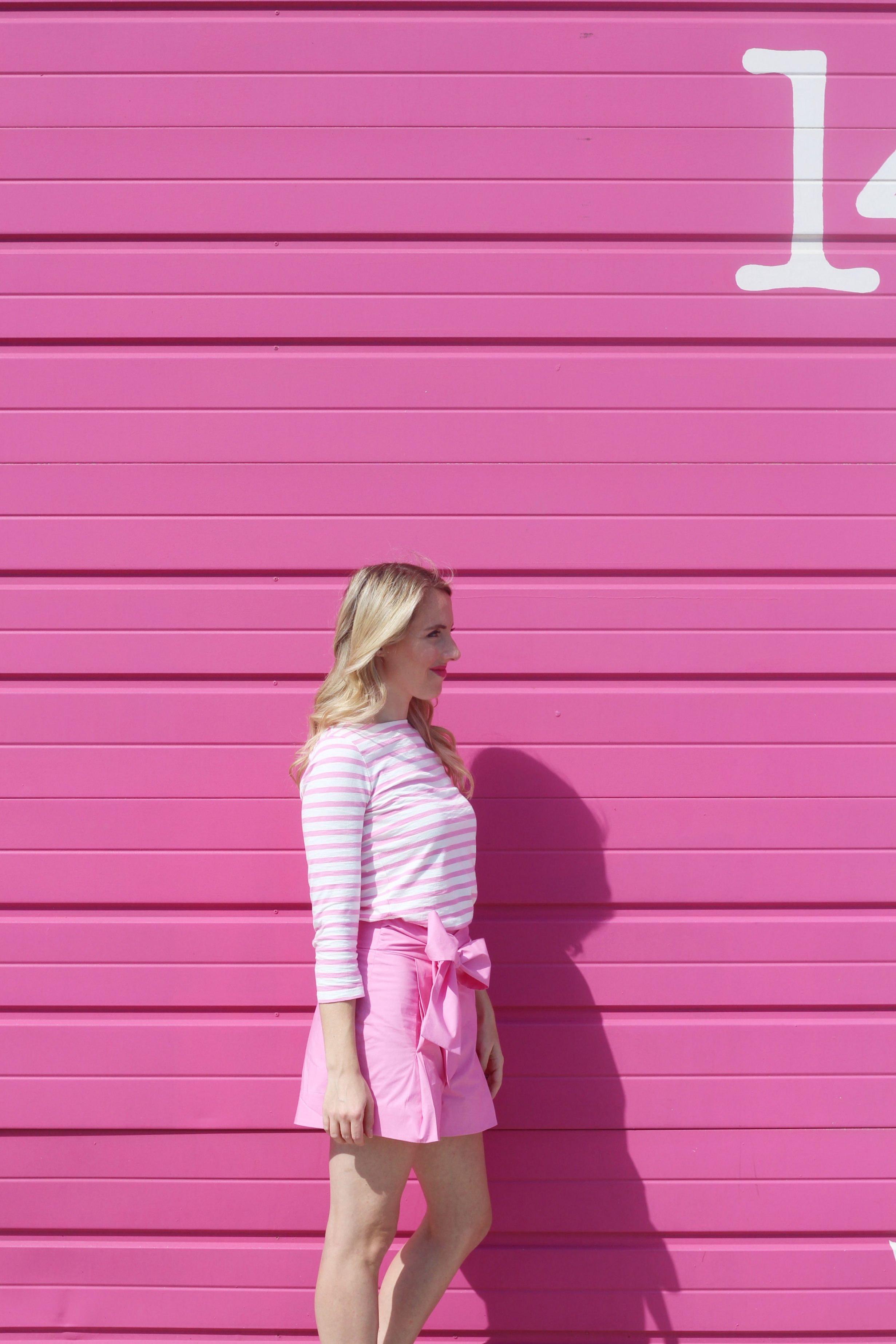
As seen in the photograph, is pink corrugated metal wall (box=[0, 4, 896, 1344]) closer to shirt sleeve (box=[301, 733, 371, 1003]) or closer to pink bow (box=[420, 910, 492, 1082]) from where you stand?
pink bow (box=[420, 910, 492, 1082])

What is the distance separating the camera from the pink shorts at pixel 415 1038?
1785 mm

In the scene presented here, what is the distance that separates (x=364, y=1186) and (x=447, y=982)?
42 centimetres

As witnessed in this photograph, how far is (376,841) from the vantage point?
1871 mm

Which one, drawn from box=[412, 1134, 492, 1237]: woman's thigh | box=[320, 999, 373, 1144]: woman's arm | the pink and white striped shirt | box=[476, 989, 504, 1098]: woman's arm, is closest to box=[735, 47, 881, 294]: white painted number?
the pink and white striped shirt

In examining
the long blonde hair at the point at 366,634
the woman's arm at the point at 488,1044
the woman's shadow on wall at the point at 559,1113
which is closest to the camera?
the long blonde hair at the point at 366,634

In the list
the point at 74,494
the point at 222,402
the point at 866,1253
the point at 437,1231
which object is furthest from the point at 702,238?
the point at 866,1253

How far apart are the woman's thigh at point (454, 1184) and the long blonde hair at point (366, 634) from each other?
748 mm

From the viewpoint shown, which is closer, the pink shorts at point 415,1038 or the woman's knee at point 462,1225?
the pink shorts at point 415,1038

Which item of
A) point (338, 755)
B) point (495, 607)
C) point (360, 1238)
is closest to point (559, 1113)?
point (360, 1238)

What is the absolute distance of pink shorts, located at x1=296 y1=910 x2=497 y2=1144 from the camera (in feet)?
5.86

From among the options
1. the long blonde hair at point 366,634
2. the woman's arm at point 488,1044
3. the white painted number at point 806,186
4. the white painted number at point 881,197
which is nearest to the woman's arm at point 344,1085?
the woman's arm at point 488,1044

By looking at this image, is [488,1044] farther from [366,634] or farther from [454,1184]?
[366,634]

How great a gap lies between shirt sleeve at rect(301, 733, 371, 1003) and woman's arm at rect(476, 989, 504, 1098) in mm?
393

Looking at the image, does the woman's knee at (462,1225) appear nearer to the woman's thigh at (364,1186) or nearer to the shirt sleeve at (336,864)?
the woman's thigh at (364,1186)
